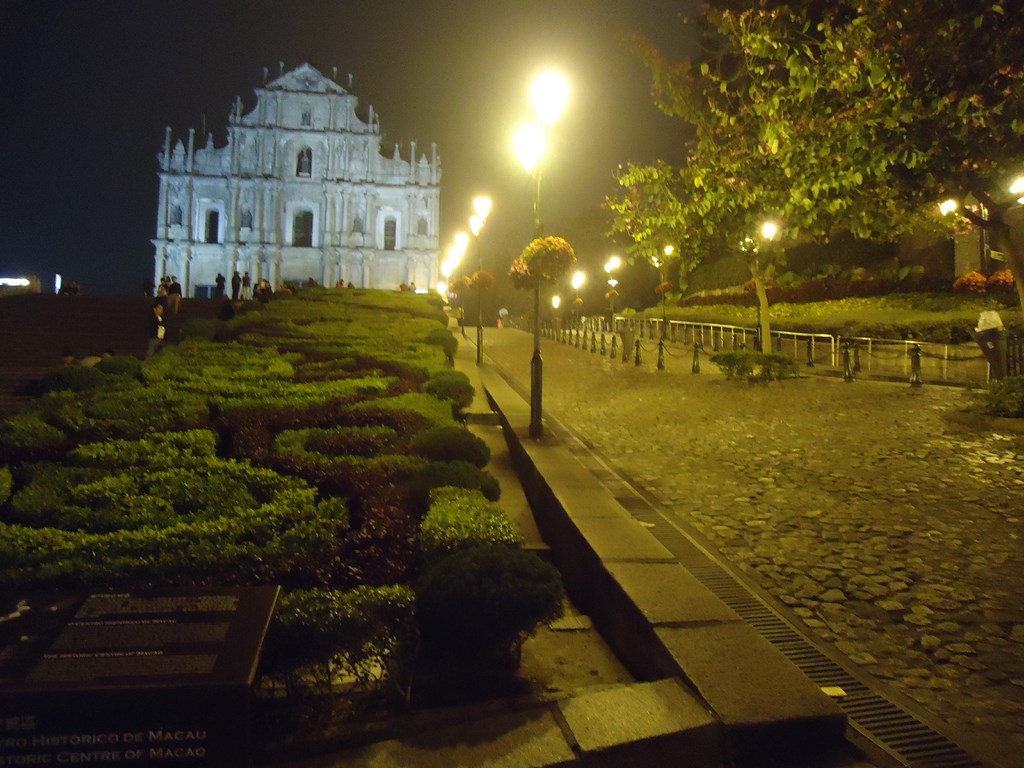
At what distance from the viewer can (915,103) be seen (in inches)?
282

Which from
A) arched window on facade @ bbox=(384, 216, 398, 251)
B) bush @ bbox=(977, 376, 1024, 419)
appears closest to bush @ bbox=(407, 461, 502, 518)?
bush @ bbox=(977, 376, 1024, 419)

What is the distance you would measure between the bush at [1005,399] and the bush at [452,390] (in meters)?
7.23

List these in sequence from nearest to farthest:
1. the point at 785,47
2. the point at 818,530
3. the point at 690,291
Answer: the point at 818,530, the point at 785,47, the point at 690,291

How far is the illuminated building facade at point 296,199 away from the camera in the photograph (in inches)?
2483

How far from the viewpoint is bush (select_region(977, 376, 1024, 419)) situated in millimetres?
10211

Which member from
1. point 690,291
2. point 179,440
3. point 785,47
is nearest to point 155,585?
point 179,440

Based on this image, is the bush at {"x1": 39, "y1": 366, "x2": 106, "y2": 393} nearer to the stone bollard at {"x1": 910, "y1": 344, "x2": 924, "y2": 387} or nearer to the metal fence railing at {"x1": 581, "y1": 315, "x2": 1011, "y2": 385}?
the stone bollard at {"x1": 910, "y1": 344, "x2": 924, "y2": 387}

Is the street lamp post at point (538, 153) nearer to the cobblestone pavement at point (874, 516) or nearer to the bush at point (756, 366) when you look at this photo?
the cobblestone pavement at point (874, 516)

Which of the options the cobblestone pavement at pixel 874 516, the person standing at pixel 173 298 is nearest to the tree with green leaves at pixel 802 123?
the cobblestone pavement at pixel 874 516

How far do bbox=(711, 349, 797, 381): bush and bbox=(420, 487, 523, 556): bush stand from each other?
1318cm

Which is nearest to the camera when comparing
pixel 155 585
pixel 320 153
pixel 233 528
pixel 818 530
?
pixel 155 585

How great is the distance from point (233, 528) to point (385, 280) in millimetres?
64868

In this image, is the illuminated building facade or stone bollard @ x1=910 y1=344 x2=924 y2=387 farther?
the illuminated building facade

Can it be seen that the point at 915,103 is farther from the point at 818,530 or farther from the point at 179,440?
the point at 179,440
